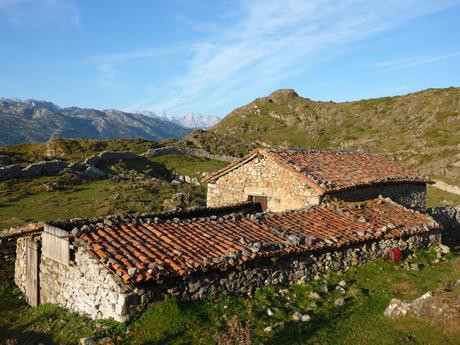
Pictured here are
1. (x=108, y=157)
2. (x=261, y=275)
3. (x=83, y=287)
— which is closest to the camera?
(x=83, y=287)

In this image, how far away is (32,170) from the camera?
37.6 meters

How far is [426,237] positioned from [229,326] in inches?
413

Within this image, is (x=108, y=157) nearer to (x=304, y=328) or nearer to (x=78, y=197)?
(x=78, y=197)

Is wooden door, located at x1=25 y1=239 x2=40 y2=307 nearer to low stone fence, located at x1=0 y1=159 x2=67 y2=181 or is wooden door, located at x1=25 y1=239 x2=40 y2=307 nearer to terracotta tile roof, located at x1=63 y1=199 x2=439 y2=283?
terracotta tile roof, located at x1=63 y1=199 x2=439 y2=283

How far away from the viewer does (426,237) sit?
55.0 feet

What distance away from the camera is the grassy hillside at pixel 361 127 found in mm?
68500

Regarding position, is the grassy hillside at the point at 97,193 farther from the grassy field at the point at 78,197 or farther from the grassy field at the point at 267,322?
the grassy field at the point at 267,322

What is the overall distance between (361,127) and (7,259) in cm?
10139

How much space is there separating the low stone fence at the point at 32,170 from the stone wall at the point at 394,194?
1110 inches

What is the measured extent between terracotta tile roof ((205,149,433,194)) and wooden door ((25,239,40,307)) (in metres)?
10.3

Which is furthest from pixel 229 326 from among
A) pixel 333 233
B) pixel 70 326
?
pixel 333 233

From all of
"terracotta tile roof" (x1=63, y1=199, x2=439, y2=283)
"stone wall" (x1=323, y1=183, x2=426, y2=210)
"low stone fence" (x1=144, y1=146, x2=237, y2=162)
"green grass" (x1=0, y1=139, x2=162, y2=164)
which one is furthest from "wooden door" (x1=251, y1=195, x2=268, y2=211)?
"low stone fence" (x1=144, y1=146, x2=237, y2=162)

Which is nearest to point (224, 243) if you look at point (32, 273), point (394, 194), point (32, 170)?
point (32, 273)

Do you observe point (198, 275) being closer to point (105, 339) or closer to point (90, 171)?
point (105, 339)
